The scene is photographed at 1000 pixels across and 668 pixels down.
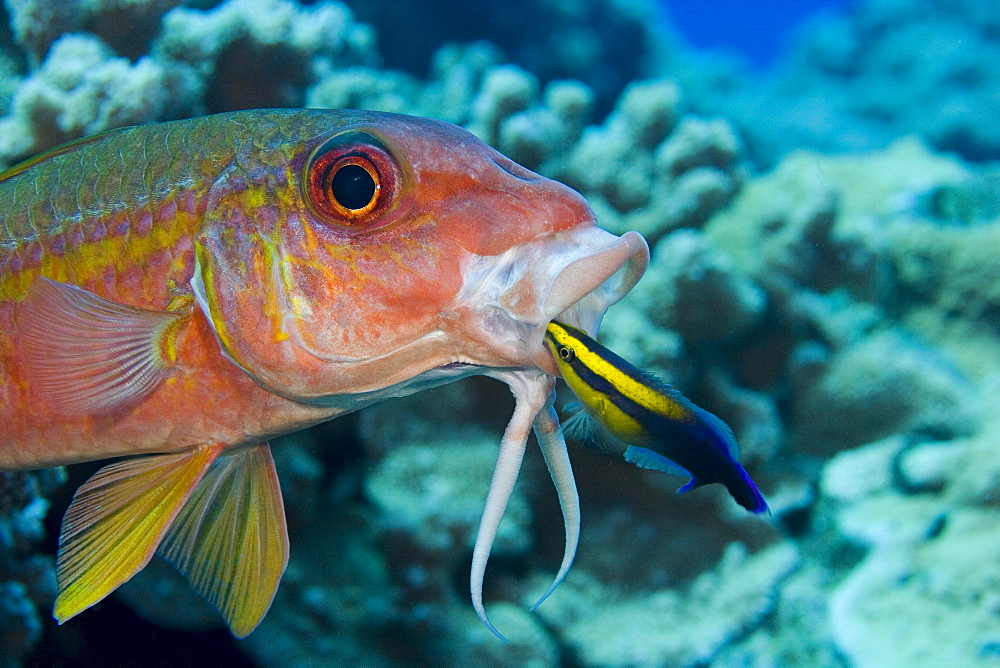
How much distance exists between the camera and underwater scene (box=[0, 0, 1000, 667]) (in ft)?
4.36

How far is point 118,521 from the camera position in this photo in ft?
4.94

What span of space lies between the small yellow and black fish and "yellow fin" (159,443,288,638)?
3.11 ft

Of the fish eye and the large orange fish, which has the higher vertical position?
the fish eye

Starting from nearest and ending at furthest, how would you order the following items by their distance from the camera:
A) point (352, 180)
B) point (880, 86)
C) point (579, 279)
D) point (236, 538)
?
1. point (579, 279)
2. point (352, 180)
3. point (236, 538)
4. point (880, 86)

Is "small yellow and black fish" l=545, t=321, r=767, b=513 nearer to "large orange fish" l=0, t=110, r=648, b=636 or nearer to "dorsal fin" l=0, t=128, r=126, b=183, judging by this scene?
"large orange fish" l=0, t=110, r=648, b=636

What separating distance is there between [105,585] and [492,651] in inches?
71.0

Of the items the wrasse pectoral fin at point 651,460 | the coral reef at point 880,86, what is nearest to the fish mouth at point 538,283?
the wrasse pectoral fin at point 651,460

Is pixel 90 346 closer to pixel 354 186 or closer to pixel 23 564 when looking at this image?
pixel 354 186

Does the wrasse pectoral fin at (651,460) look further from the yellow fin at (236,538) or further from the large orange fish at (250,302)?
the yellow fin at (236,538)

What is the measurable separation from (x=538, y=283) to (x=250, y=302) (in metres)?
0.66

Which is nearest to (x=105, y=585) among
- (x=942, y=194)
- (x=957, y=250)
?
(x=957, y=250)

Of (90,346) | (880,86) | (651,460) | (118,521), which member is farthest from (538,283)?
(880,86)

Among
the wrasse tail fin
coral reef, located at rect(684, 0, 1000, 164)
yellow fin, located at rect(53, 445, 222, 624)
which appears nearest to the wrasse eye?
yellow fin, located at rect(53, 445, 222, 624)

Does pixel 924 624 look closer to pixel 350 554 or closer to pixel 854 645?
pixel 854 645
